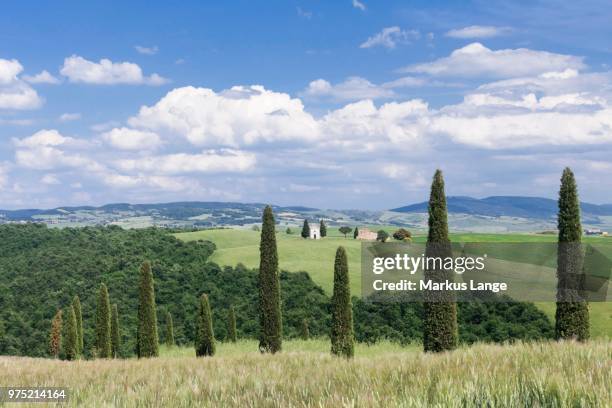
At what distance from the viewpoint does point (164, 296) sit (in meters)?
84.4

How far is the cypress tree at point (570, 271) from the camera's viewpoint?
2820cm

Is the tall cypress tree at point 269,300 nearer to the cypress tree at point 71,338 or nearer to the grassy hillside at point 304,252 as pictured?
the cypress tree at point 71,338

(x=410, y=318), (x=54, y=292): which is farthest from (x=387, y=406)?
(x=54, y=292)

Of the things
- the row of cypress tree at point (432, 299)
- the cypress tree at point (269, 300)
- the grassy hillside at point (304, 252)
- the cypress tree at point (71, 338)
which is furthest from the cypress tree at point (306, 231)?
the cypress tree at point (269, 300)

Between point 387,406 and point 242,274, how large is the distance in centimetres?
8522

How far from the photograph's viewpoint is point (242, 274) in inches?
3479

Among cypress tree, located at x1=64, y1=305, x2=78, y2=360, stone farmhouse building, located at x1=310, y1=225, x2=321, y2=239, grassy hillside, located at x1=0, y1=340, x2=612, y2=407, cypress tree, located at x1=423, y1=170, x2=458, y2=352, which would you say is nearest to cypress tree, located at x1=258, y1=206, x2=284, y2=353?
cypress tree, located at x1=423, y1=170, x2=458, y2=352

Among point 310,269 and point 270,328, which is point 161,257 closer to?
point 310,269

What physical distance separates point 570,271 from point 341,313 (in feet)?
41.1

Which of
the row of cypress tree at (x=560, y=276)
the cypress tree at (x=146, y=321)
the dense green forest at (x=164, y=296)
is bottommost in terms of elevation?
the dense green forest at (x=164, y=296)

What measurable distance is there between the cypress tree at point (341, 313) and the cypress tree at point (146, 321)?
1497 centimetres

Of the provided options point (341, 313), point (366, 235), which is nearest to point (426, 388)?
point (341, 313)

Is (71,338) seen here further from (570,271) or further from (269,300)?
(570,271)

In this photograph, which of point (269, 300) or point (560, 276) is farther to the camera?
point (269, 300)
